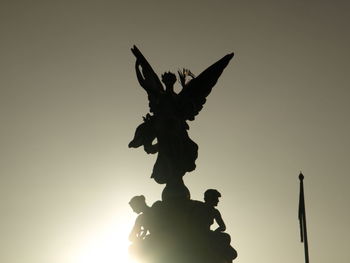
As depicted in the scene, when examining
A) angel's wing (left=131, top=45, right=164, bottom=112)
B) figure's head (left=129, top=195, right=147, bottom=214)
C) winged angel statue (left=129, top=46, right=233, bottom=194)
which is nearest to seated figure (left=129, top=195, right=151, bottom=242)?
figure's head (left=129, top=195, right=147, bottom=214)

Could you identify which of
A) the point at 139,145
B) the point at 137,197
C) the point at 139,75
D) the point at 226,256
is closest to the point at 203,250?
the point at 226,256

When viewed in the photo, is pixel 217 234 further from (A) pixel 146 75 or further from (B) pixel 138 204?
(A) pixel 146 75

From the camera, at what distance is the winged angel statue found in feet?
53.9

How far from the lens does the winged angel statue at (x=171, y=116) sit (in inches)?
647

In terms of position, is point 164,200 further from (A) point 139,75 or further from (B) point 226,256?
(A) point 139,75

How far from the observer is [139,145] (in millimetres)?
16781

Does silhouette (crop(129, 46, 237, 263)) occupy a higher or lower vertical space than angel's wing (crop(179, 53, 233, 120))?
lower

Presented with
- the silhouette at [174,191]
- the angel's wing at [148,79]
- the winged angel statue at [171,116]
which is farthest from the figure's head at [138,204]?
the angel's wing at [148,79]

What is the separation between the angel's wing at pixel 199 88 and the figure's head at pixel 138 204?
2039mm

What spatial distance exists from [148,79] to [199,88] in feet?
3.45

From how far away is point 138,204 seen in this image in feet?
51.7

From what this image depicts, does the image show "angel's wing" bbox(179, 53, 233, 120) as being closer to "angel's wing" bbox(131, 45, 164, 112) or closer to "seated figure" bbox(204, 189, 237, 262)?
"angel's wing" bbox(131, 45, 164, 112)

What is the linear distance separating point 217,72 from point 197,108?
90cm

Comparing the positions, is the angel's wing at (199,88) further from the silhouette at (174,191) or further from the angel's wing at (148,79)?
the angel's wing at (148,79)
